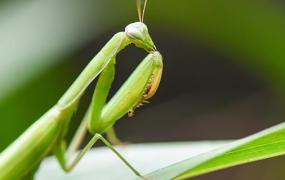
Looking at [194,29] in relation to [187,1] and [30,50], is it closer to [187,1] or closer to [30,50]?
[187,1]

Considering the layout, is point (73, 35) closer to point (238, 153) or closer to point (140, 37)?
point (140, 37)

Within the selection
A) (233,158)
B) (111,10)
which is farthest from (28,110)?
(233,158)

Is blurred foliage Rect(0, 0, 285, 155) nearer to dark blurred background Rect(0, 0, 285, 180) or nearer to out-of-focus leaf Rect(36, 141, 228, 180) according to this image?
dark blurred background Rect(0, 0, 285, 180)

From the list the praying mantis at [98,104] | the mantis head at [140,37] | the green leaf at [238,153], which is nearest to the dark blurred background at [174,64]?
the praying mantis at [98,104]

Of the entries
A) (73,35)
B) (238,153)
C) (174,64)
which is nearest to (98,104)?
(238,153)

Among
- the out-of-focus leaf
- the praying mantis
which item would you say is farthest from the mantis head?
the out-of-focus leaf

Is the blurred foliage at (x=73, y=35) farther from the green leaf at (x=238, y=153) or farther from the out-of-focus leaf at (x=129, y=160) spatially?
the green leaf at (x=238, y=153)
